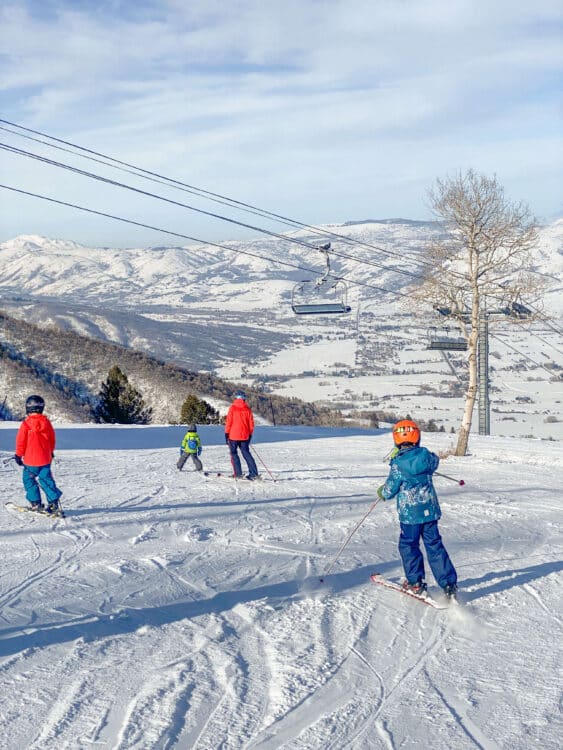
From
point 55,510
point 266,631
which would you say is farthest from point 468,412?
point 266,631

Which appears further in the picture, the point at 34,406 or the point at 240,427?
the point at 240,427

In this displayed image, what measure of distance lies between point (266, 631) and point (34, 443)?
5.62 m

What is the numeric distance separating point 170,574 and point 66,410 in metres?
41.4

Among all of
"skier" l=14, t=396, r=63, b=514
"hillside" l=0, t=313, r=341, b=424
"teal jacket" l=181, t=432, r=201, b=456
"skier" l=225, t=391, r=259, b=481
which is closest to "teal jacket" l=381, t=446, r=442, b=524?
"skier" l=14, t=396, r=63, b=514

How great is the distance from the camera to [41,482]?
11.2 metres

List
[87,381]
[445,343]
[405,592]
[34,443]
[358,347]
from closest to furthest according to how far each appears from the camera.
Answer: [405,592] < [34,443] < [445,343] < [87,381] < [358,347]

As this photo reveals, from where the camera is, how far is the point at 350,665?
19.3 feet

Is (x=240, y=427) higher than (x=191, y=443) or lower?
higher

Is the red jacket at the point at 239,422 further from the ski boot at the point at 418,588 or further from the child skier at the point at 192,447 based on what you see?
the ski boot at the point at 418,588

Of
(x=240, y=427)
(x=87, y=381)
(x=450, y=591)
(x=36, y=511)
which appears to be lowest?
(x=450, y=591)

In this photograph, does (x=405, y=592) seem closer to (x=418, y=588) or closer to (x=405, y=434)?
(x=418, y=588)

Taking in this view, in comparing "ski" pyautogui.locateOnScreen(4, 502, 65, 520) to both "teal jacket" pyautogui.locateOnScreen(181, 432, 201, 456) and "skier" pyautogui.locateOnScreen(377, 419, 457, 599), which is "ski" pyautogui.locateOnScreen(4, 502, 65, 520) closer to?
"teal jacket" pyautogui.locateOnScreen(181, 432, 201, 456)

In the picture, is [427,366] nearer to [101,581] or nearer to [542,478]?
[542,478]

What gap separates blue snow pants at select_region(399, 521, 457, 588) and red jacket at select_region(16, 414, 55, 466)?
18.4ft
